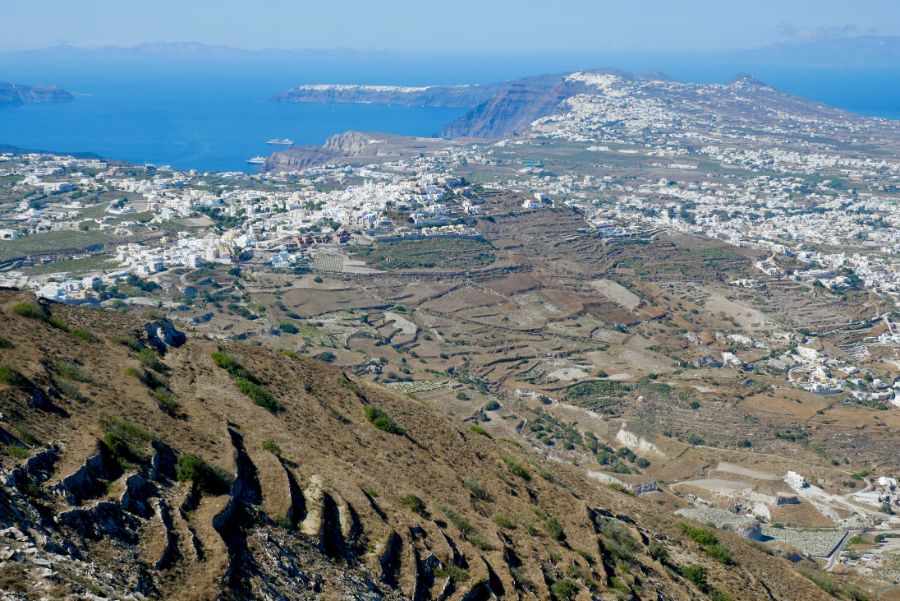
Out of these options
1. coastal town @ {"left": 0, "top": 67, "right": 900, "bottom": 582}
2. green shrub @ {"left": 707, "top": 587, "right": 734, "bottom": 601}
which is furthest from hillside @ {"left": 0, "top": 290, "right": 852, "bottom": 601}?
coastal town @ {"left": 0, "top": 67, "right": 900, "bottom": 582}

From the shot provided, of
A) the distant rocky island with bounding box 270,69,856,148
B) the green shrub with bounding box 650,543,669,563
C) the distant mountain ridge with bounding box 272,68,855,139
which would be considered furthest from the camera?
the distant mountain ridge with bounding box 272,68,855,139

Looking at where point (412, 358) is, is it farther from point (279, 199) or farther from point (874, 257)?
point (874, 257)

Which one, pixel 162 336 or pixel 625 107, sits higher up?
pixel 162 336

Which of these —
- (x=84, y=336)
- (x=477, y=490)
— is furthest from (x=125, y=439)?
(x=477, y=490)

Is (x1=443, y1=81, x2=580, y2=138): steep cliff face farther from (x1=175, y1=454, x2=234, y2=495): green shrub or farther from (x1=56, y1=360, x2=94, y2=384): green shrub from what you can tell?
(x1=175, y1=454, x2=234, y2=495): green shrub

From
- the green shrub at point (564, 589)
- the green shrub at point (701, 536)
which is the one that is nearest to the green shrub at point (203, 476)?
the green shrub at point (564, 589)

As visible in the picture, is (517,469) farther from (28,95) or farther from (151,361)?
(28,95)

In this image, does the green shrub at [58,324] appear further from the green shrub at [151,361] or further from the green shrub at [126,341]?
the green shrub at [151,361]
